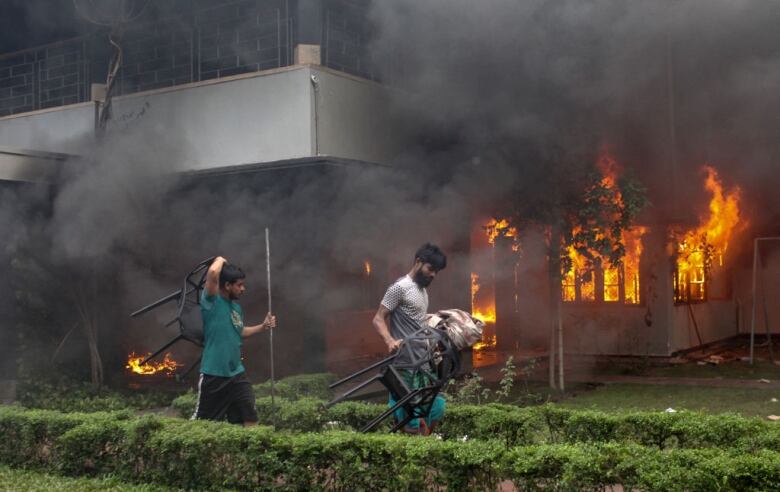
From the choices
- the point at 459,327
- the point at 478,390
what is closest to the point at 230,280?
the point at 459,327

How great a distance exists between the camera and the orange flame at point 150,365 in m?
12.9

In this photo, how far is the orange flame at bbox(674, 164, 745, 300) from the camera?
605 inches

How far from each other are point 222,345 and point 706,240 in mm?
12269

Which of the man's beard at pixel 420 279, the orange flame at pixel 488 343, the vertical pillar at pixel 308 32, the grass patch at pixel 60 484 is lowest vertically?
the grass patch at pixel 60 484

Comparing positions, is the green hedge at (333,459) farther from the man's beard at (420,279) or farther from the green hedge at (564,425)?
the man's beard at (420,279)

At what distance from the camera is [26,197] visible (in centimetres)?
1058

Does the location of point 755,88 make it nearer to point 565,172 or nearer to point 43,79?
point 565,172

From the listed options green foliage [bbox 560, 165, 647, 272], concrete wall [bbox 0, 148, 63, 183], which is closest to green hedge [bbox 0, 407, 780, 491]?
concrete wall [bbox 0, 148, 63, 183]

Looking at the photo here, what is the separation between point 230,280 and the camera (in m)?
6.45

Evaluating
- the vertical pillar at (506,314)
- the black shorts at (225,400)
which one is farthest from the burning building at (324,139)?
the black shorts at (225,400)

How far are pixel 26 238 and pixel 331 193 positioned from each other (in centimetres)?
401

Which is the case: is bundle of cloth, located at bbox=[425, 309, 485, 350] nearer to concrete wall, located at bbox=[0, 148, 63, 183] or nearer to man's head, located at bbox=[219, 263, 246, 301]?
man's head, located at bbox=[219, 263, 246, 301]

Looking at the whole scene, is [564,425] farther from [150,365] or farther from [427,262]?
[150,365]

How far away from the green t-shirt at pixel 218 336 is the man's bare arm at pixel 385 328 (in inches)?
46.8
